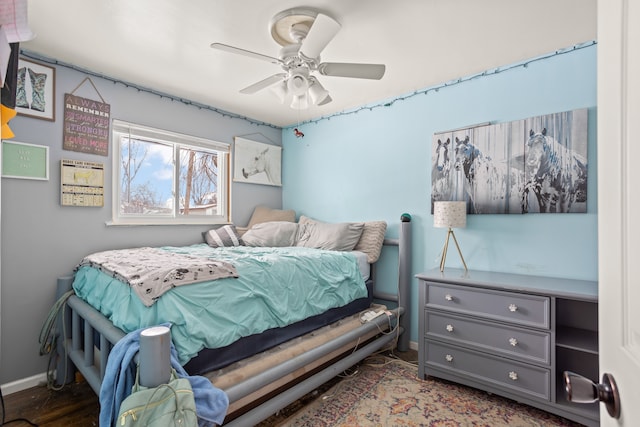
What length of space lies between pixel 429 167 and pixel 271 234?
1.68 m

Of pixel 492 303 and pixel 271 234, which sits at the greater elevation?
pixel 271 234

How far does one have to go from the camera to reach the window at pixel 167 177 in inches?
110

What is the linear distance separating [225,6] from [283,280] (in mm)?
1677

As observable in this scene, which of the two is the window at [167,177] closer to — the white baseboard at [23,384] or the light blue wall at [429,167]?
the light blue wall at [429,167]

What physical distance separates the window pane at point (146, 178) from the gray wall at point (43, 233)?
0.58 ft

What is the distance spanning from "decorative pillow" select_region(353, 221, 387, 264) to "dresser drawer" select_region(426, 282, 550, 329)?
0.70 m

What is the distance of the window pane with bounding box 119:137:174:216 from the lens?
2.84 metres

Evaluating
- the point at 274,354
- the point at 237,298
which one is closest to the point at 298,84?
the point at 237,298

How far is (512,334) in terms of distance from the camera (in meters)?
2.00

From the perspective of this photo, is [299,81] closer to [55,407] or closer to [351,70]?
[351,70]

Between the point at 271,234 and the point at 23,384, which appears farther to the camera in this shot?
the point at 271,234

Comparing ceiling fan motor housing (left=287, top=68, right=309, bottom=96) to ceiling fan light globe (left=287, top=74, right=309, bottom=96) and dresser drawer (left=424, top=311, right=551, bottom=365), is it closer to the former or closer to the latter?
ceiling fan light globe (left=287, top=74, right=309, bottom=96)

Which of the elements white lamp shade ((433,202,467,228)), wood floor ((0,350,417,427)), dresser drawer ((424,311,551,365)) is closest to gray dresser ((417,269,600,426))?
dresser drawer ((424,311,551,365))

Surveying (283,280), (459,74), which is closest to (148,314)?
(283,280)
